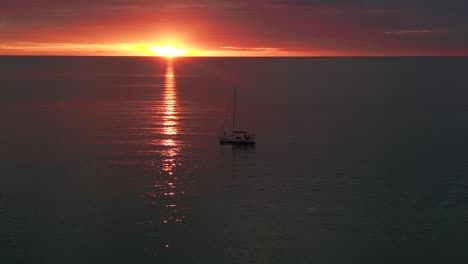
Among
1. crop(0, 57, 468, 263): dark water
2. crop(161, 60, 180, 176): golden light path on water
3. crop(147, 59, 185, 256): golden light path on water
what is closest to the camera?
crop(0, 57, 468, 263): dark water

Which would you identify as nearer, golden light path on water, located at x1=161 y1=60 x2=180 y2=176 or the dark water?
the dark water

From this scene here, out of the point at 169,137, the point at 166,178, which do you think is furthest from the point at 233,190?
the point at 169,137

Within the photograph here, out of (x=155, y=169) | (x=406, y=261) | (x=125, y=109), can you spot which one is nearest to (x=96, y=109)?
(x=125, y=109)

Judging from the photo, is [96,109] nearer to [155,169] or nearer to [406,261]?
[155,169]

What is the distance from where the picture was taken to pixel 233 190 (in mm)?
68125

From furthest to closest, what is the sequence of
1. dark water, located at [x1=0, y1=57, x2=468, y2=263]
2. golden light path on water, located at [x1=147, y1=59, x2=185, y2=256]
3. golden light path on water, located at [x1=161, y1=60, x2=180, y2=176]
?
golden light path on water, located at [x1=161, y1=60, x2=180, y2=176] < golden light path on water, located at [x1=147, y1=59, x2=185, y2=256] < dark water, located at [x1=0, y1=57, x2=468, y2=263]

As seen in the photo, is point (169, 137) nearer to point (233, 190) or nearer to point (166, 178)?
point (166, 178)

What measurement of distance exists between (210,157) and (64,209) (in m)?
30.3

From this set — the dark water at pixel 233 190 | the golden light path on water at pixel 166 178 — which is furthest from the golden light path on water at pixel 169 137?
the dark water at pixel 233 190

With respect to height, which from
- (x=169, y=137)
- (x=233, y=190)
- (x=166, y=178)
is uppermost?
(x=169, y=137)

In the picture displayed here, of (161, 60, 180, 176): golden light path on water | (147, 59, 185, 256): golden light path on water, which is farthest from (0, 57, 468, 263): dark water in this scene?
(161, 60, 180, 176): golden light path on water

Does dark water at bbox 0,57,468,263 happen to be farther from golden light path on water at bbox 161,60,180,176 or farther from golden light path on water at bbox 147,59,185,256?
golden light path on water at bbox 161,60,180,176

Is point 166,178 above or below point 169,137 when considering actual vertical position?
below

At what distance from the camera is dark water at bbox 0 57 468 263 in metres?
50.8
